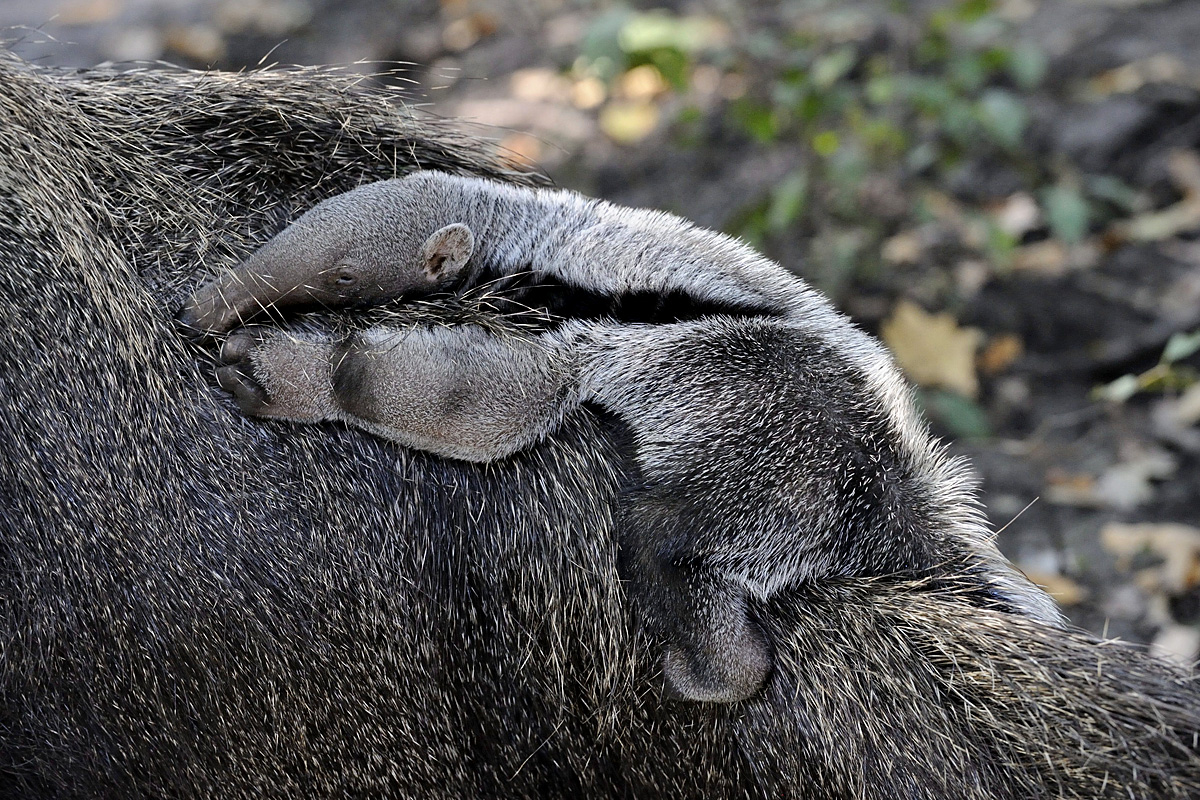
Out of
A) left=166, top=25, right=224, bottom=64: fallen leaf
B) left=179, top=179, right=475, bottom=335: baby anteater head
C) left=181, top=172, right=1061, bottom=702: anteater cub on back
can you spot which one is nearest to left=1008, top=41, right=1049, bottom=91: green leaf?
left=181, top=172, right=1061, bottom=702: anteater cub on back

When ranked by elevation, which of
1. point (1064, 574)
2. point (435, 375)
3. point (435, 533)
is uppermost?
point (435, 375)

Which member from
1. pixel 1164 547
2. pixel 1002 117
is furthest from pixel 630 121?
pixel 1164 547

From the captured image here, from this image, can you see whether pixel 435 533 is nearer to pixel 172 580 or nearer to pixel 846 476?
pixel 172 580

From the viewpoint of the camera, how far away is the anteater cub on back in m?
2.08

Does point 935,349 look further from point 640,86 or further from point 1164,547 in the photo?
point 640,86

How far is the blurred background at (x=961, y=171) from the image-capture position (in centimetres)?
420

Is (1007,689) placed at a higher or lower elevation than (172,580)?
lower

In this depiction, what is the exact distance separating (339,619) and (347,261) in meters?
0.67

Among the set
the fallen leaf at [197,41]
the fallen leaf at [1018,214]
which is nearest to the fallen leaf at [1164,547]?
the fallen leaf at [1018,214]

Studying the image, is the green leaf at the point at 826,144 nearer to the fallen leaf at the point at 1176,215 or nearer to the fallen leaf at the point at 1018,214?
the fallen leaf at the point at 1018,214

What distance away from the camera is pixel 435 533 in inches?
86.2

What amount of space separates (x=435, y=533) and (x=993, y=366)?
323 cm

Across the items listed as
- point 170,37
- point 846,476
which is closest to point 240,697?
point 846,476

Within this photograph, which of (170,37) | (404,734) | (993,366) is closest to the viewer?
(404,734)
